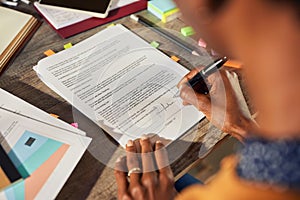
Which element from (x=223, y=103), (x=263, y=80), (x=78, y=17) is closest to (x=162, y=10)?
(x=78, y=17)

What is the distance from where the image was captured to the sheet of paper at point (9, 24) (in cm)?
112

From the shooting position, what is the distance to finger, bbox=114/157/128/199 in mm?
841

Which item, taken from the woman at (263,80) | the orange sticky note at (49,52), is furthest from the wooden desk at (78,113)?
the woman at (263,80)

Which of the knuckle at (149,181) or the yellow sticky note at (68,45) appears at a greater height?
the yellow sticky note at (68,45)

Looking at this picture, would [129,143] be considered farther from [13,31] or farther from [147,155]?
[13,31]

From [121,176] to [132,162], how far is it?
0.04 m

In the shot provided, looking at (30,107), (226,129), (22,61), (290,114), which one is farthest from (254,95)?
(22,61)

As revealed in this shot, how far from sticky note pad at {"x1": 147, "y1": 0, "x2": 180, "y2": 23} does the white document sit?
0.09m

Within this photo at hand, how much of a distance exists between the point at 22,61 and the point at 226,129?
0.47 metres

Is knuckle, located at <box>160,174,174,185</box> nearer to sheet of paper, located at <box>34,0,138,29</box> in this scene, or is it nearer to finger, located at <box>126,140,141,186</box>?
finger, located at <box>126,140,141,186</box>

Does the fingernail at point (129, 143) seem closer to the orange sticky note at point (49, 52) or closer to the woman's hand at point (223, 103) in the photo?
the woman's hand at point (223, 103)

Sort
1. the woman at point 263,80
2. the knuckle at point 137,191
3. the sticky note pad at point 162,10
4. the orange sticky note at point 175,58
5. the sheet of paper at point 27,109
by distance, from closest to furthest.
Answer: the woman at point 263,80 → the knuckle at point 137,191 → the sheet of paper at point 27,109 → the orange sticky note at point 175,58 → the sticky note pad at point 162,10

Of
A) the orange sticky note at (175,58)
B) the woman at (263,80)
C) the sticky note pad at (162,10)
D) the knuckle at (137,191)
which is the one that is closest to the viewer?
the woman at (263,80)

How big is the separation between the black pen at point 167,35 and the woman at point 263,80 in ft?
2.06
